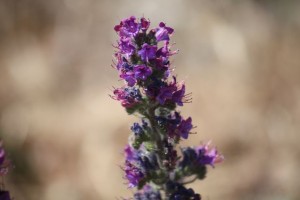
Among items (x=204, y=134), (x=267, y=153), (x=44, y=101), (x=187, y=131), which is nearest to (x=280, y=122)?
(x=267, y=153)

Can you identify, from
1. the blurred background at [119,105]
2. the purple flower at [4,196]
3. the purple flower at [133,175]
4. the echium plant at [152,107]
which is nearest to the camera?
the purple flower at [4,196]

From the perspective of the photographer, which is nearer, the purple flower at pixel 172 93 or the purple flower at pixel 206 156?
the purple flower at pixel 172 93

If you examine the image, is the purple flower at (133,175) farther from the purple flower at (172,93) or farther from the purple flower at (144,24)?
the purple flower at (144,24)

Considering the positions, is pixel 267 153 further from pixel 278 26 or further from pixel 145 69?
pixel 145 69

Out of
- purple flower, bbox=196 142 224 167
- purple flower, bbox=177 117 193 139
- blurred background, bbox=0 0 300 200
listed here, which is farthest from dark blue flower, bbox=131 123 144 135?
blurred background, bbox=0 0 300 200

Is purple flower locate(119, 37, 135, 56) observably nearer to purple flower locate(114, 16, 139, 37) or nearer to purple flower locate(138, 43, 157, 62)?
purple flower locate(114, 16, 139, 37)

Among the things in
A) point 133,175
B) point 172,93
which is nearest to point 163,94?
point 172,93

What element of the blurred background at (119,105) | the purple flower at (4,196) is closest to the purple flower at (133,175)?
the purple flower at (4,196)
